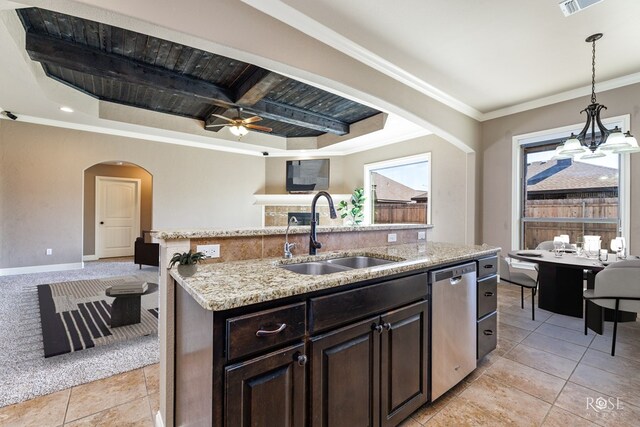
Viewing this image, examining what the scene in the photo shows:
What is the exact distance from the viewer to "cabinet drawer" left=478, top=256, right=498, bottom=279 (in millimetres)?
2066

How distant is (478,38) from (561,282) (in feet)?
9.02

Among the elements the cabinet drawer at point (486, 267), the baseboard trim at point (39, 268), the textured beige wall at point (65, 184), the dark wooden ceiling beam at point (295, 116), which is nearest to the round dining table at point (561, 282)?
the cabinet drawer at point (486, 267)

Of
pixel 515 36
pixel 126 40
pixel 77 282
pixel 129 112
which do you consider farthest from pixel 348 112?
pixel 77 282

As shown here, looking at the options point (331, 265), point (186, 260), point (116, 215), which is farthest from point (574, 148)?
point (116, 215)

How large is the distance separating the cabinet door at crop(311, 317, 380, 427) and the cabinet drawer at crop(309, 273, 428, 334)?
0.16 ft

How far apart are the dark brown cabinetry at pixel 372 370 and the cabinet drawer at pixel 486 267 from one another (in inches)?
28.7

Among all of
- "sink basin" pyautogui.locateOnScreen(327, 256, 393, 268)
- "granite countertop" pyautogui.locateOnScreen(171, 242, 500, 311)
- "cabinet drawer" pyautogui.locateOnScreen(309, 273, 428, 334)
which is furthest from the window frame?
"cabinet drawer" pyautogui.locateOnScreen(309, 273, 428, 334)

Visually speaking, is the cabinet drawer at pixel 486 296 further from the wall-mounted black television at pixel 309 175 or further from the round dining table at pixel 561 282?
the wall-mounted black television at pixel 309 175

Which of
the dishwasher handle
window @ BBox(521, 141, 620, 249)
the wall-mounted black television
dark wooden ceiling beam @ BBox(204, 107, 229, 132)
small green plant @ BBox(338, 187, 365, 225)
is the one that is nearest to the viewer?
the dishwasher handle

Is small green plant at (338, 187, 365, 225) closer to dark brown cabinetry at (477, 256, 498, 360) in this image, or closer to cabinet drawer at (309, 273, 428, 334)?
dark brown cabinetry at (477, 256, 498, 360)

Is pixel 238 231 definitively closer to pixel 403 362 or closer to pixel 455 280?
pixel 403 362

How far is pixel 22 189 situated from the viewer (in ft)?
16.6

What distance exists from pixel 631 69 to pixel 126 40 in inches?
232

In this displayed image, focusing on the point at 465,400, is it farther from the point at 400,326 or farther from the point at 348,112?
the point at 348,112
